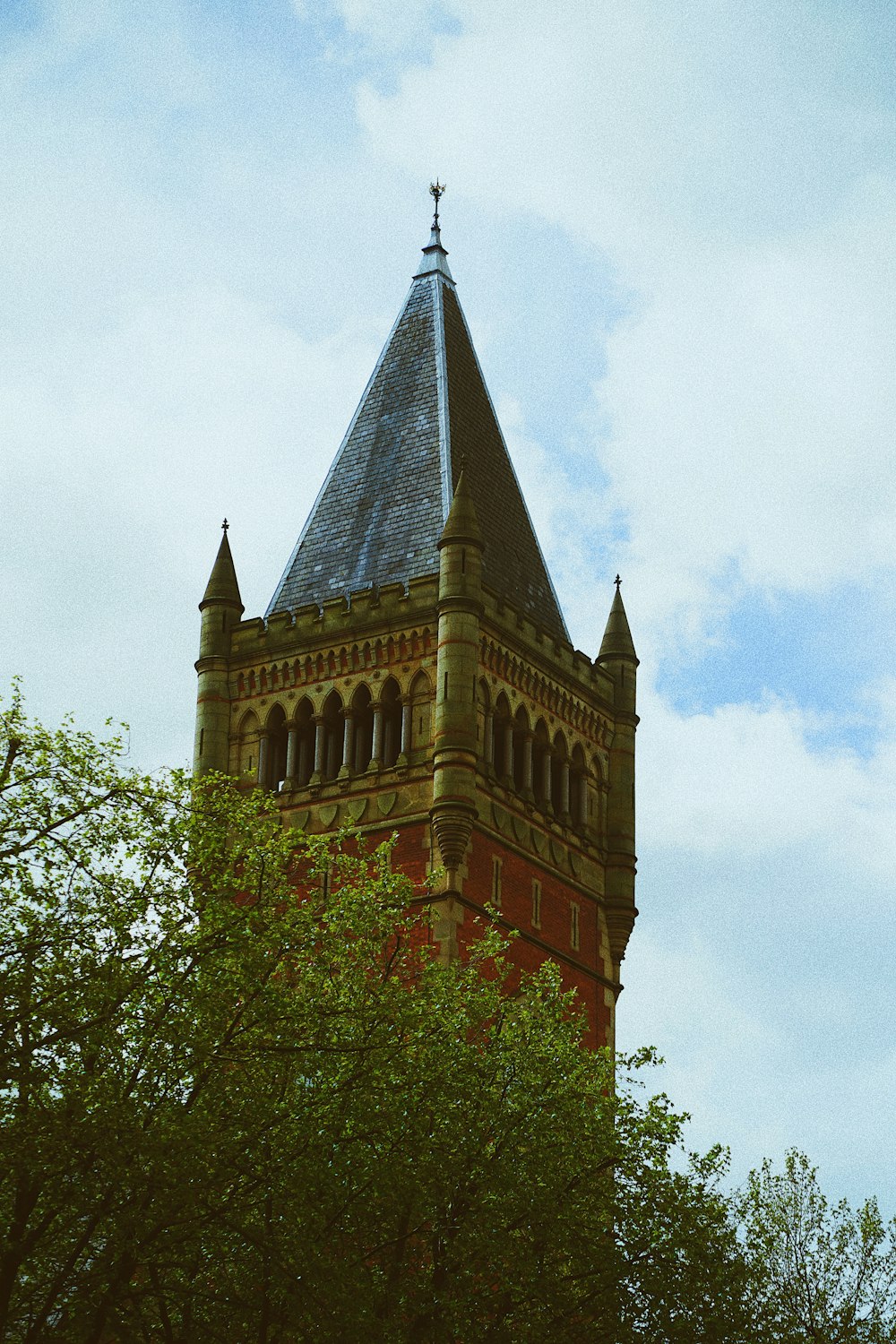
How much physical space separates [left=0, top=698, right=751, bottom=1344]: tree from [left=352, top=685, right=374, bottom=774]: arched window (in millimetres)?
20672

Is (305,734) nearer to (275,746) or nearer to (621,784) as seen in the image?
(275,746)

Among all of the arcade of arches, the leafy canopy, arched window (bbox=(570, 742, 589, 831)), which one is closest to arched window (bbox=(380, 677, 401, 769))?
the arcade of arches

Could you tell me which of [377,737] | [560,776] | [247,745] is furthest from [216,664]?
[560,776]

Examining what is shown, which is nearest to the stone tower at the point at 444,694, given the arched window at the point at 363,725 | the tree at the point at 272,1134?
the arched window at the point at 363,725

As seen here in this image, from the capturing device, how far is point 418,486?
219 feet

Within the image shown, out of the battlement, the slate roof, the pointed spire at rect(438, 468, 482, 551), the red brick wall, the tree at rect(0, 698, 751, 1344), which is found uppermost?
the slate roof

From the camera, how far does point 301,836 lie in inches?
1512

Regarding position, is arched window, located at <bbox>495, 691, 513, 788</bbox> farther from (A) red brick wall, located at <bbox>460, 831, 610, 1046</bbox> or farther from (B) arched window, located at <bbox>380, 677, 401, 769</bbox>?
(B) arched window, located at <bbox>380, 677, 401, 769</bbox>

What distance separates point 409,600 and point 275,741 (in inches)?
199

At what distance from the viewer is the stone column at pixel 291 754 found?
62125 mm

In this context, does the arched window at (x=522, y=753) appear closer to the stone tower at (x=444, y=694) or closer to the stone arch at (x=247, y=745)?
the stone tower at (x=444, y=694)

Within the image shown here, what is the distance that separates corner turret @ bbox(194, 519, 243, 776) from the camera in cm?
6397

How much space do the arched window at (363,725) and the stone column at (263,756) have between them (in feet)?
8.24

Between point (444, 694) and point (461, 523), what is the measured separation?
4.91 metres
